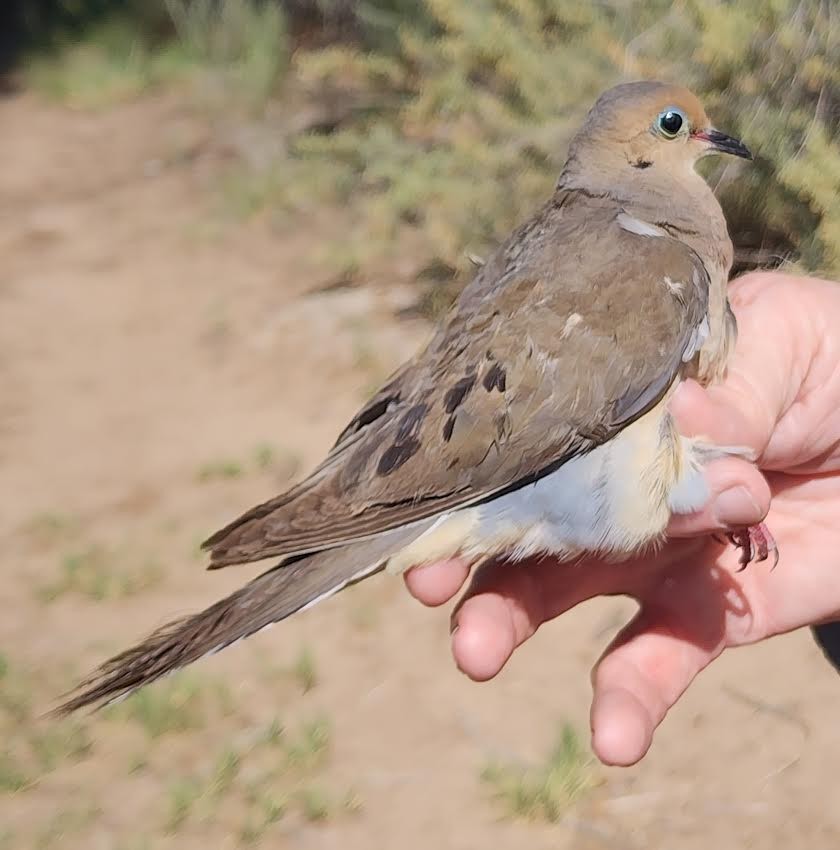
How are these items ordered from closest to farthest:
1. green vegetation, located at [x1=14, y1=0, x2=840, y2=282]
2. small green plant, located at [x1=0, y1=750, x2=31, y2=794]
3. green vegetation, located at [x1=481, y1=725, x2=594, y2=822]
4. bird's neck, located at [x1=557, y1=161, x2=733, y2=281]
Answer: bird's neck, located at [x1=557, y1=161, x2=733, y2=281] < green vegetation, located at [x1=481, y1=725, x2=594, y2=822] < small green plant, located at [x1=0, y1=750, x2=31, y2=794] < green vegetation, located at [x1=14, y1=0, x2=840, y2=282]

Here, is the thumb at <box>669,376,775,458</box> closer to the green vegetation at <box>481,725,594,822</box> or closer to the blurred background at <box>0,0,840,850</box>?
the blurred background at <box>0,0,840,850</box>

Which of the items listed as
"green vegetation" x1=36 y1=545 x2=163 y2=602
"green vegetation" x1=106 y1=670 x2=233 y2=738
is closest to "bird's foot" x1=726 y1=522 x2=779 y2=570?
"green vegetation" x1=106 y1=670 x2=233 y2=738

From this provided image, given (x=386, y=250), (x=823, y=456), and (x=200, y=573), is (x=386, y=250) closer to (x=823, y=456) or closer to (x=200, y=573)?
(x=200, y=573)

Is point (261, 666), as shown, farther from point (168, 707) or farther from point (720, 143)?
point (720, 143)

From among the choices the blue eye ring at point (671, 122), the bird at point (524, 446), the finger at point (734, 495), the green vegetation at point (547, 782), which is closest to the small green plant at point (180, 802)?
the green vegetation at point (547, 782)

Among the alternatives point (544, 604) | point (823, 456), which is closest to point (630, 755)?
point (544, 604)

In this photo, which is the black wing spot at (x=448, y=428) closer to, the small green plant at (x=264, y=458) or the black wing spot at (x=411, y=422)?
the black wing spot at (x=411, y=422)
